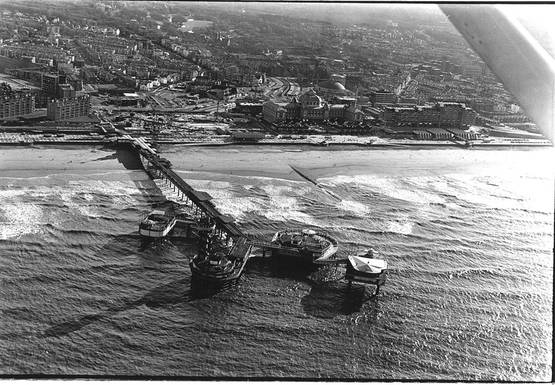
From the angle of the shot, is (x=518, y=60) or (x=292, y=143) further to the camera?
(x=292, y=143)

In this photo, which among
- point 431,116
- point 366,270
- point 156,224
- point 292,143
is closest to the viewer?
point 366,270

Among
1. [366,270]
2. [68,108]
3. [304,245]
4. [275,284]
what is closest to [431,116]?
[68,108]

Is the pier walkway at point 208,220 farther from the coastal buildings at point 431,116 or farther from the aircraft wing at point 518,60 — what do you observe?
the coastal buildings at point 431,116

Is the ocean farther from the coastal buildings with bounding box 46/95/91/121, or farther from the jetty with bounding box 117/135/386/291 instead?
the coastal buildings with bounding box 46/95/91/121

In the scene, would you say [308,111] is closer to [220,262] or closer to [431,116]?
[431,116]

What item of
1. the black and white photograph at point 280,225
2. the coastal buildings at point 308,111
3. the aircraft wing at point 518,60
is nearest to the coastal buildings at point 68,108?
the black and white photograph at point 280,225

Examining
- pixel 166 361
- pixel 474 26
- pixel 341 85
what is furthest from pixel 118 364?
pixel 341 85

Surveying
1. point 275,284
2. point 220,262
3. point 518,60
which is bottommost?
point 275,284
